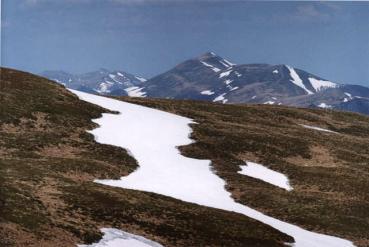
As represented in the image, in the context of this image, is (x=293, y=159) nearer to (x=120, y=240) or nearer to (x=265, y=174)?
(x=265, y=174)

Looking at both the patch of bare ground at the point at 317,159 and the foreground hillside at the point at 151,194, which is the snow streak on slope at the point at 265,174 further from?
the patch of bare ground at the point at 317,159

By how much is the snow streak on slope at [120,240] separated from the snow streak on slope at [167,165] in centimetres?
1368

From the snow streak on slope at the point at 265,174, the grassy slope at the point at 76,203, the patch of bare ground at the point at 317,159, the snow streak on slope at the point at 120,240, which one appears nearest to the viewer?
the snow streak on slope at the point at 120,240

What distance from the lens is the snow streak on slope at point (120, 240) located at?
35.3 m

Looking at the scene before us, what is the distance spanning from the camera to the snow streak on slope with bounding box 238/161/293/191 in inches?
2539

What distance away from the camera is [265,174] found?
67250 mm

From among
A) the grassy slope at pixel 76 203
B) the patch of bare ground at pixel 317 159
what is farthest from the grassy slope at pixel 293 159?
the grassy slope at pixel 76 203

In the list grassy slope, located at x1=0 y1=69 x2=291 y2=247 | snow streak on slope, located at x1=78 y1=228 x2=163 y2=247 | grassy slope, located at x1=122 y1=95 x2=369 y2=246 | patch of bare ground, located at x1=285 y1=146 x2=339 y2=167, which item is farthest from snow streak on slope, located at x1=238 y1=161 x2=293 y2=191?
snow streak on slope, located at x1=78 y1=228 x2=163 y2=247

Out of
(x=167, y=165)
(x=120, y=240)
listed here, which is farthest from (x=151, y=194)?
(x=120, y=240)

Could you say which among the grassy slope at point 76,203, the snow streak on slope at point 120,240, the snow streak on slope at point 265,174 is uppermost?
the snow streak on slope at point 265,174

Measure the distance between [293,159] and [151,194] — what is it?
105 ft

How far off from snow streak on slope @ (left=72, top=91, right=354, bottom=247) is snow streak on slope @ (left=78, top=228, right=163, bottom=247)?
13.7 metres

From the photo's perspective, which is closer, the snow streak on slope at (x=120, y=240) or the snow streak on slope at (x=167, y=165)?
the snow streak on slope at (x=120, y=240)

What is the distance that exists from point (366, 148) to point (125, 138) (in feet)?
148
